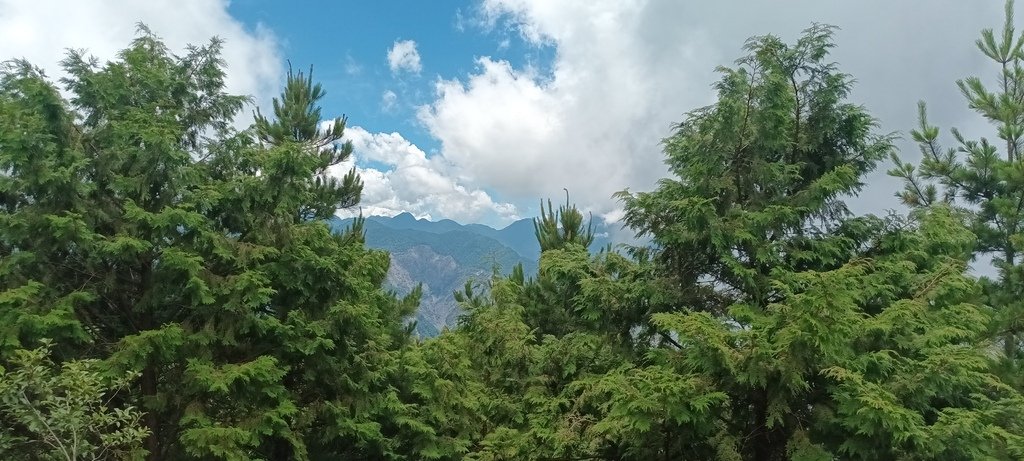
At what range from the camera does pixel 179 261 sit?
27.7 ft

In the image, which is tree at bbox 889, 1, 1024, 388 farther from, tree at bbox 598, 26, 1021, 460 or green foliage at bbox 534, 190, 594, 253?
green foliage at bbox 534, 190, 594, 253

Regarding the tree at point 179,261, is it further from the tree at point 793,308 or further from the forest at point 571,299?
the tree at point 793,308

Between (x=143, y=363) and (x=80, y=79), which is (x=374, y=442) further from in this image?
(x=80, y=79)

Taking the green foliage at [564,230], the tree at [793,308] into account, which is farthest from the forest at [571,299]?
the green foliage at [564,230]

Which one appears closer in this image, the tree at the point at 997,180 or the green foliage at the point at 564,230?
the tree at the point at 997,180

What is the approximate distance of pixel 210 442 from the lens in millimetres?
8516

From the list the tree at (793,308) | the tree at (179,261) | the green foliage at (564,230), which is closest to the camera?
the tree at (793,308)

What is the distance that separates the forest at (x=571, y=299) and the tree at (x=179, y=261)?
5 cm

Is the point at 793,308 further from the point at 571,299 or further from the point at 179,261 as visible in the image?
the point at 179,261

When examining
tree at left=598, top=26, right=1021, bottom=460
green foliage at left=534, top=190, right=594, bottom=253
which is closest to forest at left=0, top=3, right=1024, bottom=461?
tree at left=598, top=26, right=1021, bottom=460

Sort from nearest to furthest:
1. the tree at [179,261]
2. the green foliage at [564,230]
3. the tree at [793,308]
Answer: the tree at [793,308] → the tree at [179,261] → the green foliage at [564,230]

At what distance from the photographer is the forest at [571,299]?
5883mm

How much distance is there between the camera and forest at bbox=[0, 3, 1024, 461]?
5.88 m

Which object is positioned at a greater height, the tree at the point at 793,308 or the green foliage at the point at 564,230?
the green foliage at the point at 564,230
